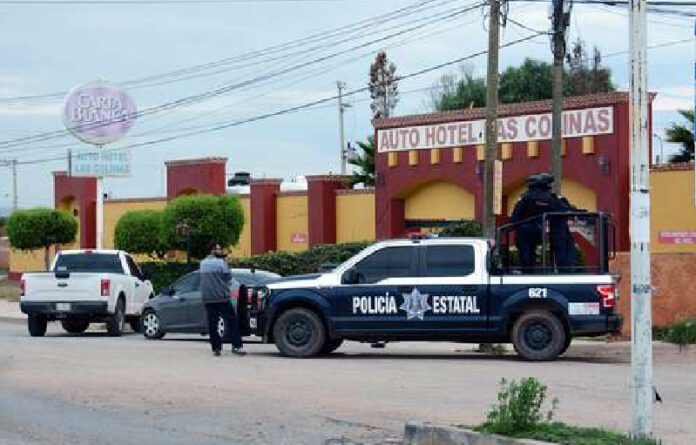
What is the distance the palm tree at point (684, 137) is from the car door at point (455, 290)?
15904 mm

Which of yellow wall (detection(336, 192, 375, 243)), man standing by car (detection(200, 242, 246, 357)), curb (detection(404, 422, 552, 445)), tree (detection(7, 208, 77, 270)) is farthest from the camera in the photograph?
tree (detection(7, 208, 77, 270))

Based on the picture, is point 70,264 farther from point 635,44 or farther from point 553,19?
point 635,44

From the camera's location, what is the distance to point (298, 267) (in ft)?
114

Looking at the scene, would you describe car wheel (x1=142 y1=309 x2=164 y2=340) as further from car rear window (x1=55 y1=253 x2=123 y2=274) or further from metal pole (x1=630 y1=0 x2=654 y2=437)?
metal pole (x1=630 y1=0 x2=654 y2=437)

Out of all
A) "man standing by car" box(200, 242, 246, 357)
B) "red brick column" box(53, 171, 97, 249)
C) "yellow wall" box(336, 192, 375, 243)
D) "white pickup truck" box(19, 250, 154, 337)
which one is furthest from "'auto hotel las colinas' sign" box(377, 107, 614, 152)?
"red brick column" box(53, 171, 97, 249)

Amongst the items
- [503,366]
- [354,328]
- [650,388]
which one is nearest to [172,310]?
[354,328]

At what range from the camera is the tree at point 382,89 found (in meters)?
72.2

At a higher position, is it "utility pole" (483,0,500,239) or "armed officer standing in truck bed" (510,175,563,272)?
"utility pole" (483,0,500,239)

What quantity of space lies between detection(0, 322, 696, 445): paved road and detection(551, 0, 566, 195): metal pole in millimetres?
5813

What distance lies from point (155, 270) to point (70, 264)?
10611 mm

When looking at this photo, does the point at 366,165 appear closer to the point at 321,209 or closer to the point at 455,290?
the point at 321,209

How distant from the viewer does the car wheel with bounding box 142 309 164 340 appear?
84.6ft

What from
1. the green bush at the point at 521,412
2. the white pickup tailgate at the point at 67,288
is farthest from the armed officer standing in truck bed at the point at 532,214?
the white pickup tailgate at the point at 67,288

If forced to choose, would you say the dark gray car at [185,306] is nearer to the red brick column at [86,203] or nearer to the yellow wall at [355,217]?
the yellow wall at [355,217]
